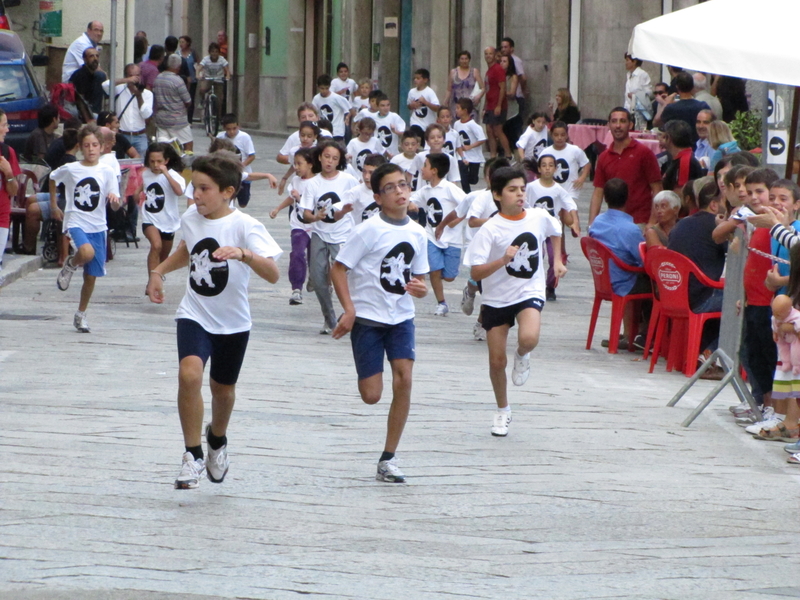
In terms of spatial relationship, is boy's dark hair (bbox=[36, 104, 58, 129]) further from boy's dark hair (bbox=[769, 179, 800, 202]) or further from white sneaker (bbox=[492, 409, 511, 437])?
boy's dark hair (bbox=[769, 179, 800, 202])

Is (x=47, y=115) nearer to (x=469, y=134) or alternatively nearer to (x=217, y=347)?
(x=469, y=134)

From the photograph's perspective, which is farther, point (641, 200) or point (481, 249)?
point (641, 200)

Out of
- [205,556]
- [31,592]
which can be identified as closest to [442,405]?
[205,556]

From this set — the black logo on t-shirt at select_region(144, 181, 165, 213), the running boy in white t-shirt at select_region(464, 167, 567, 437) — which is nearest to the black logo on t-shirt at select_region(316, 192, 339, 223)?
the black logo on t-shirt at select_region(144, 181, 165, 213)

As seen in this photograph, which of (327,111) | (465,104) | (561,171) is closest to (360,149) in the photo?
(561,171)

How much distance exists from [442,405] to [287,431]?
131 cm

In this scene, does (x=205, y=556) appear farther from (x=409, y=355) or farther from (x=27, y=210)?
(x=27, y=210)

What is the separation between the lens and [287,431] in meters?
7.64

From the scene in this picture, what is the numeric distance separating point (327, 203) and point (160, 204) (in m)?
1.67

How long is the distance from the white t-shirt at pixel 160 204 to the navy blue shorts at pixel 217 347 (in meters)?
6.36

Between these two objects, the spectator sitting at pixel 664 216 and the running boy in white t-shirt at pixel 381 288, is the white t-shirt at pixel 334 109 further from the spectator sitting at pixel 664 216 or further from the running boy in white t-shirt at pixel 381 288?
the running boy in white t-shirt at pixel 381 288

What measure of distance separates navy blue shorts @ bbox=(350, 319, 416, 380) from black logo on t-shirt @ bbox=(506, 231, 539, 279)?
1.45m

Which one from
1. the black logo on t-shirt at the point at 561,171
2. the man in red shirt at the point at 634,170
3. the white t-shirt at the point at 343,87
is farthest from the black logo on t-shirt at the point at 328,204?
the white t-shirt at the point at 343,87

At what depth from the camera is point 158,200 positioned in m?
12.5
